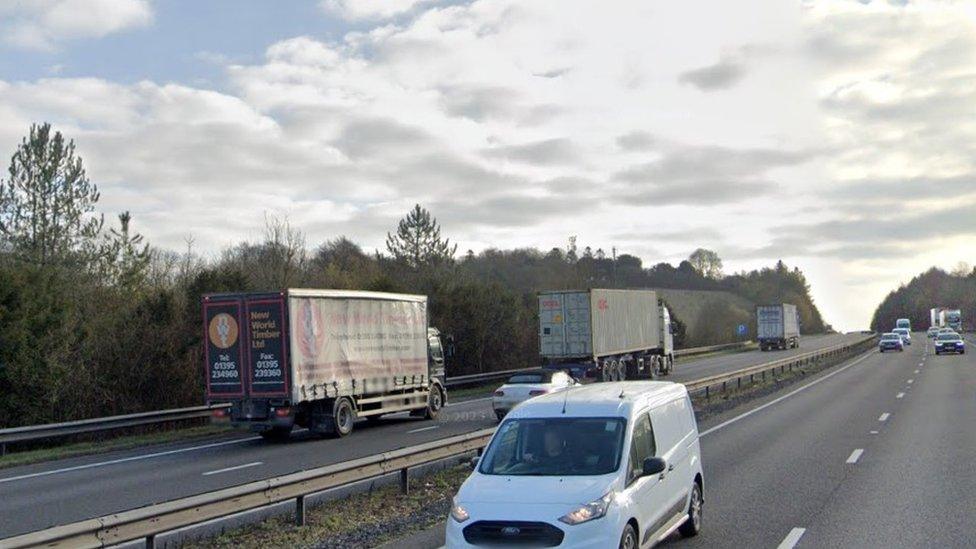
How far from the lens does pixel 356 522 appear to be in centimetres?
1182

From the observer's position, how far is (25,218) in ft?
143

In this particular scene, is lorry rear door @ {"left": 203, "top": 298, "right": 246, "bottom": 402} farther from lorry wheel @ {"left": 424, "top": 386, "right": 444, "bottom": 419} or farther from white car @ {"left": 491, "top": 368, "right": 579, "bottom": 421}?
lorry wheel @ {"left": 424, "top": 386, "right": 444, "bottom": 419}

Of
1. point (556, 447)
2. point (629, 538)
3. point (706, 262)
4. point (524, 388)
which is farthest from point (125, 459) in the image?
point (706, 262)

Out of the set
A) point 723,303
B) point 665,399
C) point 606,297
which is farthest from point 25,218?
point 723,303

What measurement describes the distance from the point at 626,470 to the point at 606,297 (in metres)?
33.9

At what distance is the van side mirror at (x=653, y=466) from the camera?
8.66m

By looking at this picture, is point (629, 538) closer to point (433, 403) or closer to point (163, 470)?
point (163, 470)

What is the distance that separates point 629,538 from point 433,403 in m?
20.9

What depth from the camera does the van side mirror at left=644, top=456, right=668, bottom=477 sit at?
866cm

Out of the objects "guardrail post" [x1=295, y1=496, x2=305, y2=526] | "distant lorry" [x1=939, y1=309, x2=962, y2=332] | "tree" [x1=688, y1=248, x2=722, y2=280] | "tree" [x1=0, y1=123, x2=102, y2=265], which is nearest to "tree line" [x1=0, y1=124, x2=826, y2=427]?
"tree" [x1=0, y1=123, x2=102, y2=265]

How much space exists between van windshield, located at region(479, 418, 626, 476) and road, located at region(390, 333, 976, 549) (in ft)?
6.23

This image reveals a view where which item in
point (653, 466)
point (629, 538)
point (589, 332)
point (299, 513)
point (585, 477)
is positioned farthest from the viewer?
point (589, 332)

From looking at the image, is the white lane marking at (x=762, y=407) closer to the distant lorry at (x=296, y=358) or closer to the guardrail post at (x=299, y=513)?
the distant lorry at (x=296, y=358)

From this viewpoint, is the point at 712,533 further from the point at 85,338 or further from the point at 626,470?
the point at 85,338
